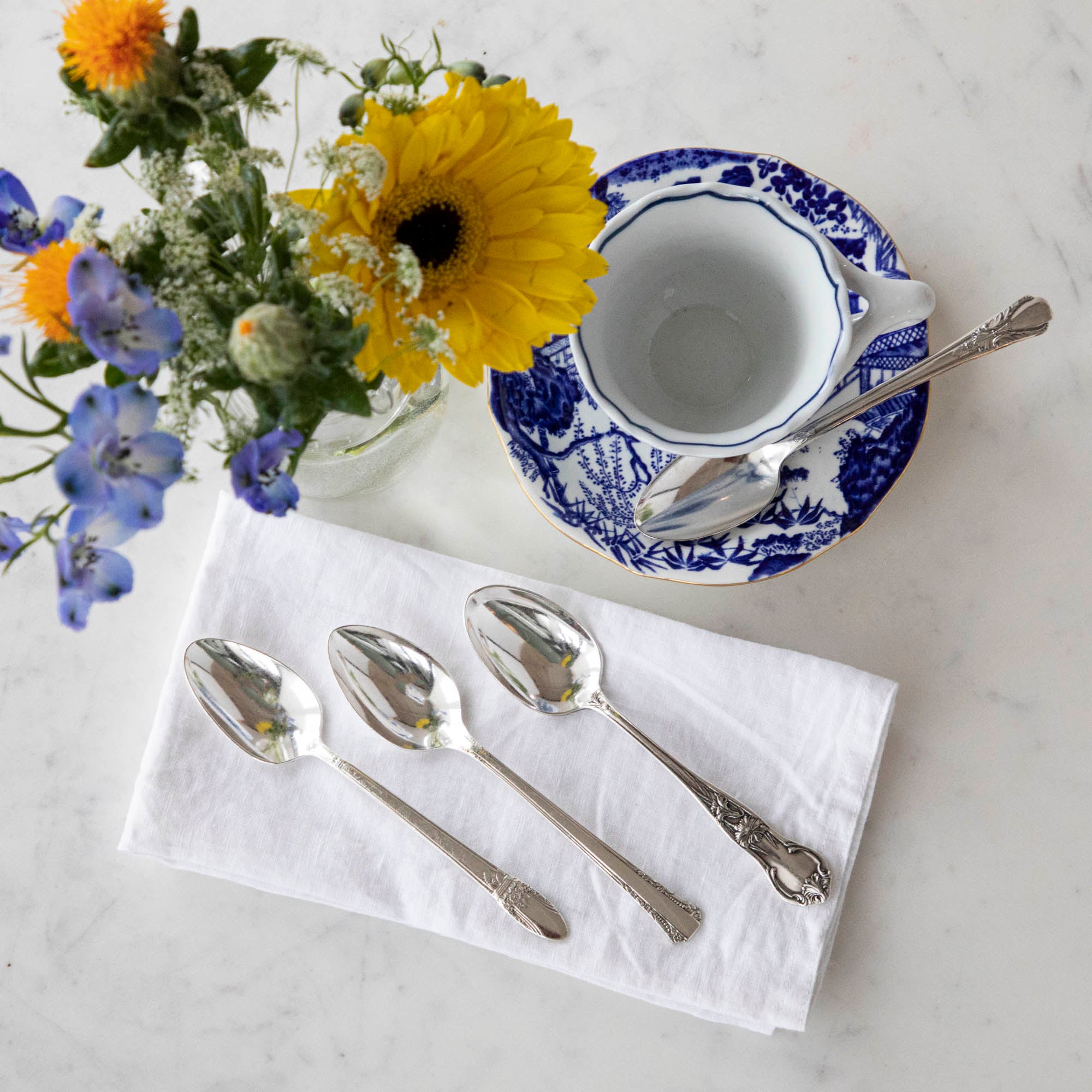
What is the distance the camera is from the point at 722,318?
65cm

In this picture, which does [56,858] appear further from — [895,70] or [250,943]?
[895,70]

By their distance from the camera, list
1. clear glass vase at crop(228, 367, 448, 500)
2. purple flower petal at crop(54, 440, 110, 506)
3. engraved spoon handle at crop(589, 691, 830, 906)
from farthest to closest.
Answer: engraved spoon handle at crop(589, 691, 830, 906), clear glass vase at crop(228, 367, 448, 500), purple flower petal at crop(54, 440, 110, 506)

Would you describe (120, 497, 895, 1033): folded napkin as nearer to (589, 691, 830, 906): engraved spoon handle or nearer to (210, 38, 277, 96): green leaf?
(589, 691, 830, 906): engraved spoon handle

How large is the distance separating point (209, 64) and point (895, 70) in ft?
1.78

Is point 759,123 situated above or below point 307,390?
above

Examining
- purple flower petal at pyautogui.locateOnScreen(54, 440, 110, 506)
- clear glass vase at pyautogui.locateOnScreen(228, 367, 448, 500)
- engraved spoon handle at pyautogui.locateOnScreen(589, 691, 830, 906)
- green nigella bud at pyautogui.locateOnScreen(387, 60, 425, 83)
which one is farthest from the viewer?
engraved spoon handle at pyautogui.locateOnScreen(589, 691, 830, 906)

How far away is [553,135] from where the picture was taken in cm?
40

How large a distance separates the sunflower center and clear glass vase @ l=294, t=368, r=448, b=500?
4.5 inches

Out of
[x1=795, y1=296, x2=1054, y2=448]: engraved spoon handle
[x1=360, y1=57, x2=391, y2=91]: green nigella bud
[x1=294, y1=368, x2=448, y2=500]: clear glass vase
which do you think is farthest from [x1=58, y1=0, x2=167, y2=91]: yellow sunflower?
[x1=795, y1=296, x2=1054, y2=448]: engraved spoon handle

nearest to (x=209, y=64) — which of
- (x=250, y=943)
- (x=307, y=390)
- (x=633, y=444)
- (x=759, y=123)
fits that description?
(x=307, y=390)

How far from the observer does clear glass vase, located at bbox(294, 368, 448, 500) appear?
542mm

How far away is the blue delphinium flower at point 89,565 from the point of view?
0.32 metres

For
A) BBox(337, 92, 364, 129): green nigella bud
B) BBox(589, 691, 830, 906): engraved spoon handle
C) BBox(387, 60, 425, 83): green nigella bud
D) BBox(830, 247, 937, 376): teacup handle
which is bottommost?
BBox(589, 691, 830, 906): engraved spoon handle

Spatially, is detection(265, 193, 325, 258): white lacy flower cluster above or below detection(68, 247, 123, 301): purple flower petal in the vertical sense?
above
